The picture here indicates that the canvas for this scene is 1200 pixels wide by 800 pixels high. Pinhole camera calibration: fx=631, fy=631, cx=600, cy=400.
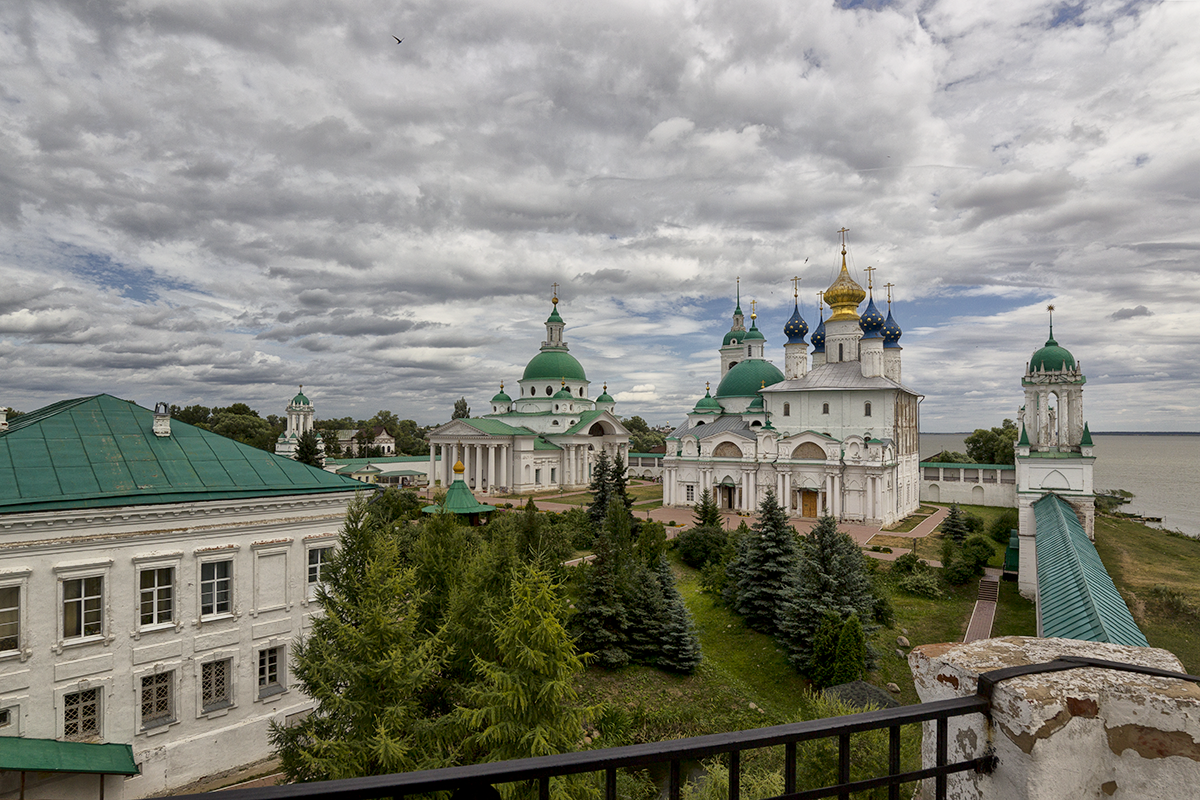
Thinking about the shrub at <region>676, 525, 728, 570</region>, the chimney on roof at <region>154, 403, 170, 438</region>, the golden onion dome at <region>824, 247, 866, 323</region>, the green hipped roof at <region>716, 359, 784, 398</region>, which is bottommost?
the shrub at <region>676, 525, 728, 570</region>

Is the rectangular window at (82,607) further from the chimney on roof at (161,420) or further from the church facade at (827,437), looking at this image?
the church facade at (827,437)

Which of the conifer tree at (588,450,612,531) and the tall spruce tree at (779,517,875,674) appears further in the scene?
the conifer tree at (588,450,612,531)

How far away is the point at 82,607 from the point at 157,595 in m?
1.16

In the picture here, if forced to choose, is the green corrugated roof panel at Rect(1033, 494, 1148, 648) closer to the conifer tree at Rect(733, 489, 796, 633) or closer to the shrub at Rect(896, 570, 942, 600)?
the conifer tree at Rect(733, 489, 796, 633)

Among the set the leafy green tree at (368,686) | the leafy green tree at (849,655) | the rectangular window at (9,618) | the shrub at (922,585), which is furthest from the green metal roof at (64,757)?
the shrub at (922,585)

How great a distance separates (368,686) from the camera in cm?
911

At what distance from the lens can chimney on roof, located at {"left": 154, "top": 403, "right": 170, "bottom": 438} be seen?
13844mm

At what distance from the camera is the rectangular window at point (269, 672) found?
13.8 m

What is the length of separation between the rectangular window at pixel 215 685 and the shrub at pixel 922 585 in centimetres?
2281

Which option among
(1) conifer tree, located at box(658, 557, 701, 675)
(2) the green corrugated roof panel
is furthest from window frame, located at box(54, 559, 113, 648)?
(2) the green corrugated roof panel

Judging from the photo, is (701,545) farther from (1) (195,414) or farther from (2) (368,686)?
(1) (195,414)

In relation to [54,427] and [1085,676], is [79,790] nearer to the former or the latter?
[54,427]

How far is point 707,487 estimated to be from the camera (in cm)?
4344

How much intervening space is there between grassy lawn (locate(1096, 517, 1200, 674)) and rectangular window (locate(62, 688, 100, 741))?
16.9 m
